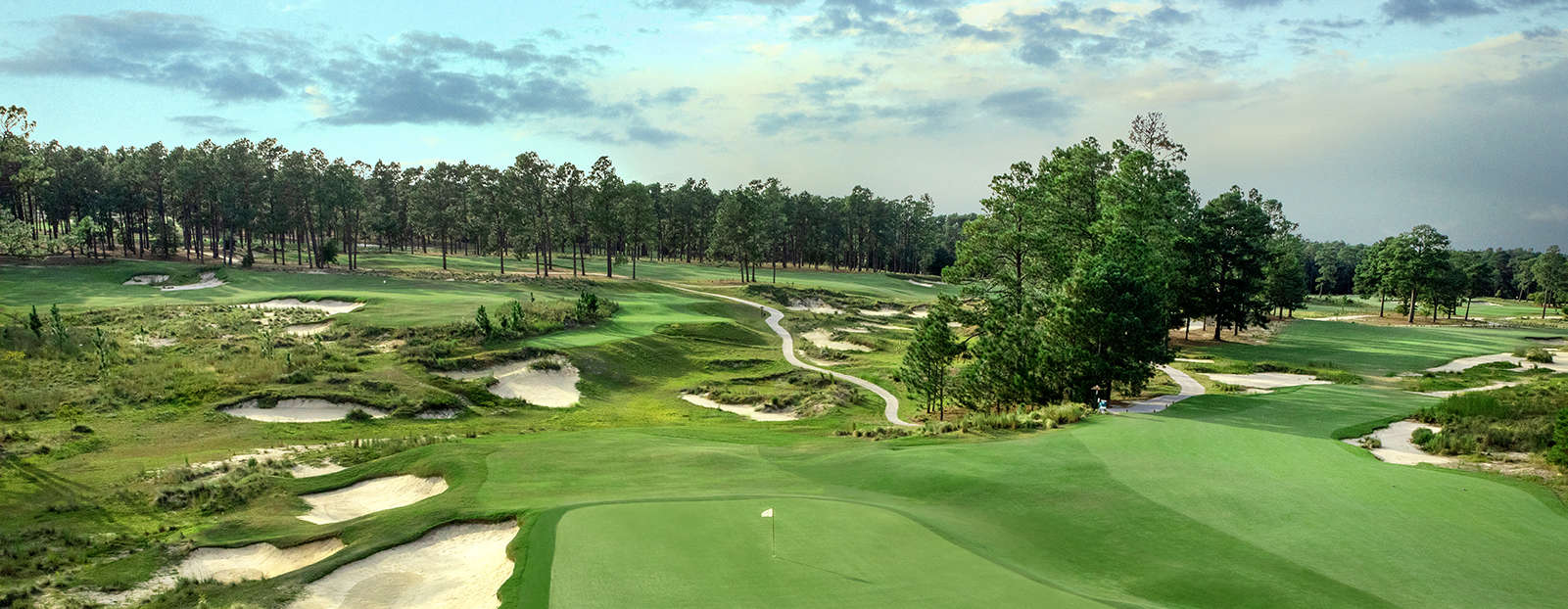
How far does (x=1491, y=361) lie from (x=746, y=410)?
168 feet

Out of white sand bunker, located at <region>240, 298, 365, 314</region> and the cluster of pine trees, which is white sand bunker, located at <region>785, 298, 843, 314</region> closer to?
the cluster of pine trees

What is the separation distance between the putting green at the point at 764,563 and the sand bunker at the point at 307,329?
3997cm

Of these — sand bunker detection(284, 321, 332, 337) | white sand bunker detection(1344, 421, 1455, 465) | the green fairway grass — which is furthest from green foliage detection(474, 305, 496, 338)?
the green fairway grass

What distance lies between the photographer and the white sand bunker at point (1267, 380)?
39875 millimetres

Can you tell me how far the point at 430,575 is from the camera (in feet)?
41.7

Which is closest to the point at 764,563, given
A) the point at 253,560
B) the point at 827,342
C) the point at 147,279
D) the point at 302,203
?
the point at 253,560

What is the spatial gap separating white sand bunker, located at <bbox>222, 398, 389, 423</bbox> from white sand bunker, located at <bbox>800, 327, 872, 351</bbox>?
116 ft

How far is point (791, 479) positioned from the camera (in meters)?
18.5

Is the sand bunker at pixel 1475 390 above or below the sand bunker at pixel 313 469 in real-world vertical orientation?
above

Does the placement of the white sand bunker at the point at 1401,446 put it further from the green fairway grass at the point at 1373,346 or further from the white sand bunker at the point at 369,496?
the white sand bunker at the point at 369,496

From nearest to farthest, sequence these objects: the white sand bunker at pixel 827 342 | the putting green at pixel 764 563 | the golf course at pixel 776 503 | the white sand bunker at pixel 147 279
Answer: the putting green at pixel 764 563 → the golf course at pixel 776 503 → the white sand bunker at pixel 827 342 → the white sand bunker at pixel 147 279

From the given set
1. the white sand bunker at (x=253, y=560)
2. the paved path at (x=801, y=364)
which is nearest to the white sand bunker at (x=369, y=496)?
the white sand bunker at (x=253, y=560)

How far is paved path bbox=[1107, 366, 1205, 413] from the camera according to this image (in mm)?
31531

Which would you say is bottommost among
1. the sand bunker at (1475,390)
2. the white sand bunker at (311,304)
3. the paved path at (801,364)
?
the paved path at (801,364)
